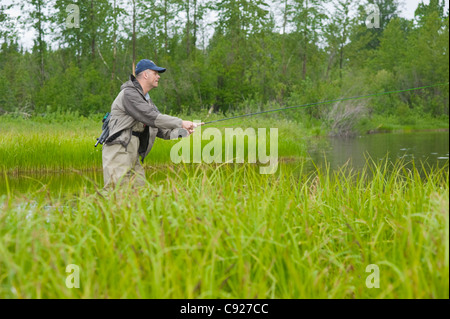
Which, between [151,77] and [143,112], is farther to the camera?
[151,77]

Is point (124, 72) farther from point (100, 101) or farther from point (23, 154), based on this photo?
point (23, 154)

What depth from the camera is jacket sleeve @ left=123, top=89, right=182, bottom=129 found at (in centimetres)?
488

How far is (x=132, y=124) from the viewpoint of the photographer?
508 centimetres

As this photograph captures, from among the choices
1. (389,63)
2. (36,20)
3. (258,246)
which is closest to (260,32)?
(36,20)

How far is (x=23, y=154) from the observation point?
36.9ft

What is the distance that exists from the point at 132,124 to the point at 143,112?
0.26m

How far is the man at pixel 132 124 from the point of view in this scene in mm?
4902

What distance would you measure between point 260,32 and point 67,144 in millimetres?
23061

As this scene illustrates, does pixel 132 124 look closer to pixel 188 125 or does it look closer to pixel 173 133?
pixel 173 133
